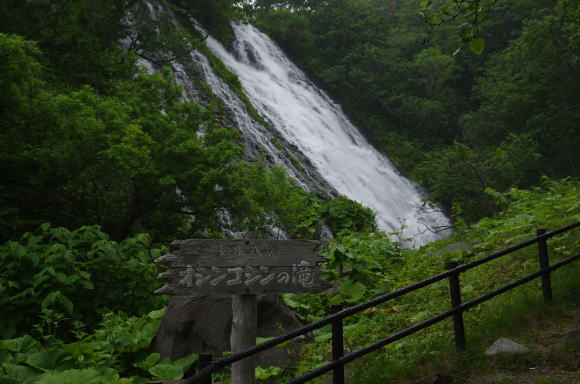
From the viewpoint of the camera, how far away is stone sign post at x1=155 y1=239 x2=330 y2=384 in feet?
10.9

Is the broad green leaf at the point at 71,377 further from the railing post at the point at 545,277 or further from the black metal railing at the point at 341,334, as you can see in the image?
the railing post at the point at 545,277

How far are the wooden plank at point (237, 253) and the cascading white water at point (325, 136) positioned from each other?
15320 millimetres

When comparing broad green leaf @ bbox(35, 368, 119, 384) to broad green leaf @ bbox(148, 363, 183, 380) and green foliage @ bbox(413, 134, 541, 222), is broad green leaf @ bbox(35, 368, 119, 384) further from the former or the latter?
green foliage @ bbox(413, 134, 541, 222)

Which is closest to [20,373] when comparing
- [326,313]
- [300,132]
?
[326,313]

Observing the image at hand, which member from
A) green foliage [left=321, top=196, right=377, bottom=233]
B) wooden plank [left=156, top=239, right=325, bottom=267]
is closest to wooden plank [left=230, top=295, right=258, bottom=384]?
wooden plank [left=156, top=239, right=325, bottom=267]

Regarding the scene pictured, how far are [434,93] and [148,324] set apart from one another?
30.5 m

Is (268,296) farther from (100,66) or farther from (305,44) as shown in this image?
(305,44)

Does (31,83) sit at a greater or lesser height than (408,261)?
greater

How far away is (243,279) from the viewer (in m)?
3.37

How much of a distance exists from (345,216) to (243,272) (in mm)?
12979

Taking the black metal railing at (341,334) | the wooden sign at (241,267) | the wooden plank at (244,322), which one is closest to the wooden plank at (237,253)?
the wooden sign at (241,267)

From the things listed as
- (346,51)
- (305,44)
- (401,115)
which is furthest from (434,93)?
(305,44)

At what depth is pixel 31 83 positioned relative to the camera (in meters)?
6.91

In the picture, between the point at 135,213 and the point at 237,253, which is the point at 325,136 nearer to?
the point at 135,213
